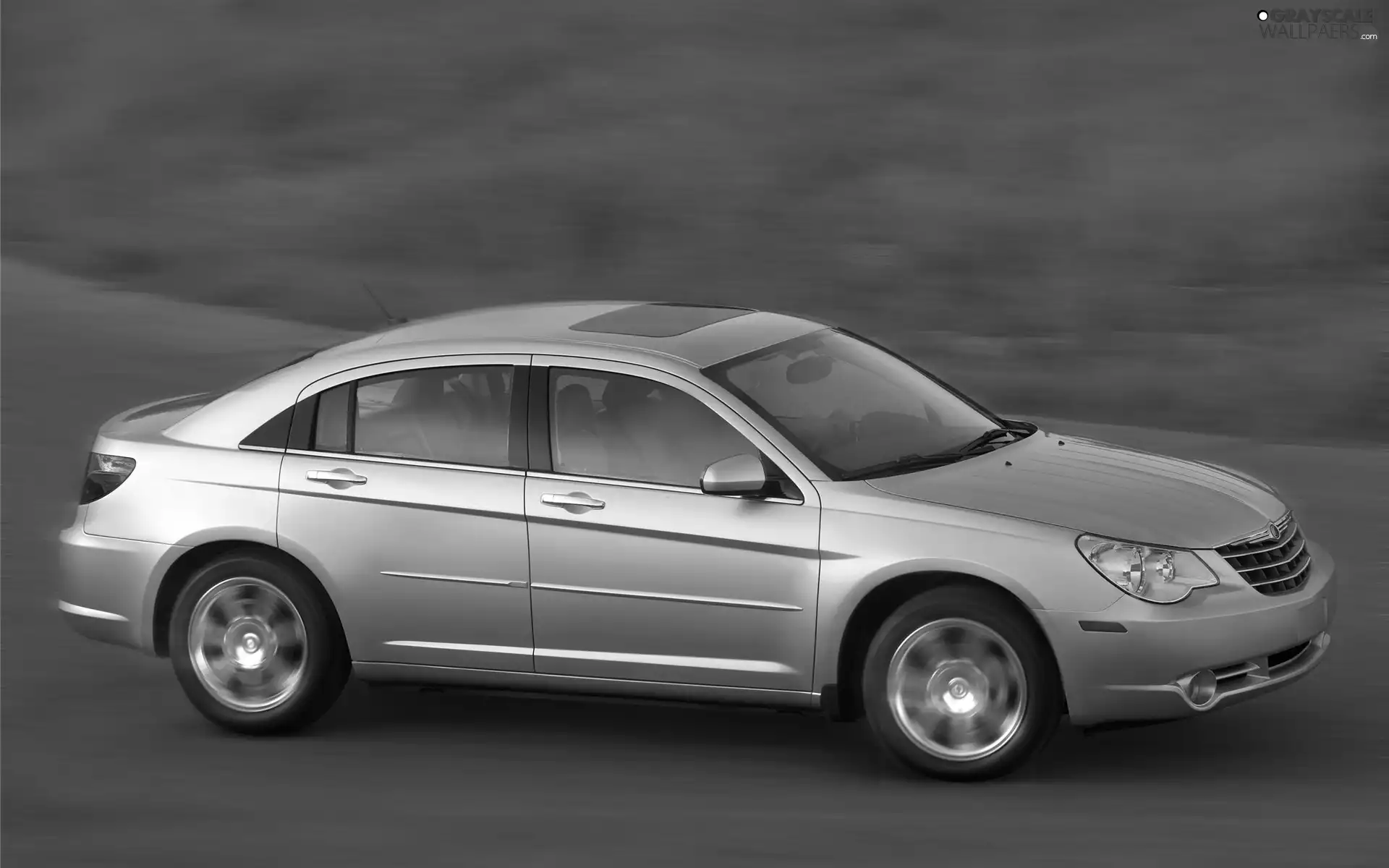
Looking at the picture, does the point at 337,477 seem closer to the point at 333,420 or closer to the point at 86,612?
the point at 333,420

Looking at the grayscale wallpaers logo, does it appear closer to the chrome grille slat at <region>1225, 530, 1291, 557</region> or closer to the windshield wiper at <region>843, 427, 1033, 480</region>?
the windshield wiper at <region>843, 427, 1033, 480</region>

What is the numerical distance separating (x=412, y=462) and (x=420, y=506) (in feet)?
0.66

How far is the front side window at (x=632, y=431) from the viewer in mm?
7246

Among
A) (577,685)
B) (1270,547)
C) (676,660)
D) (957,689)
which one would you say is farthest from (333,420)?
(1270,547)

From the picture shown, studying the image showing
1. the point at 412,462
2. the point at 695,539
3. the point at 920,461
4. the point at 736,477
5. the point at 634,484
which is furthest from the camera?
the point at 412,462

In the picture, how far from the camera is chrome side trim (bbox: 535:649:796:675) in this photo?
7.02 m

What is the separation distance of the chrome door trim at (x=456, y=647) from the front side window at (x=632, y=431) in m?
0.65

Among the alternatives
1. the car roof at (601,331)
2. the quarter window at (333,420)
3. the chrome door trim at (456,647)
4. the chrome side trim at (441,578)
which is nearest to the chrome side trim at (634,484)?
the chrome side trim at (441,578)

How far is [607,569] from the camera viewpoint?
719 cm

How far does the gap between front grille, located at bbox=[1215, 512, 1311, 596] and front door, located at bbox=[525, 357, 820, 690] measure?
1397mm

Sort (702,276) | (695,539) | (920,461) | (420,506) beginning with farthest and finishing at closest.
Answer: (702,276)
(420,506)
(920,461)
(695,539)

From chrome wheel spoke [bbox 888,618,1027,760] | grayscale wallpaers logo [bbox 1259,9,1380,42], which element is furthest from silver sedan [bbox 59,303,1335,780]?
grayscale wallpaers logo [bbox 1259,9,1380,42]

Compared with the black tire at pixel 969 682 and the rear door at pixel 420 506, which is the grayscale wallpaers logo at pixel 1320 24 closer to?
the rear door at pixel 420 506

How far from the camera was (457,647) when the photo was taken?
744cm
